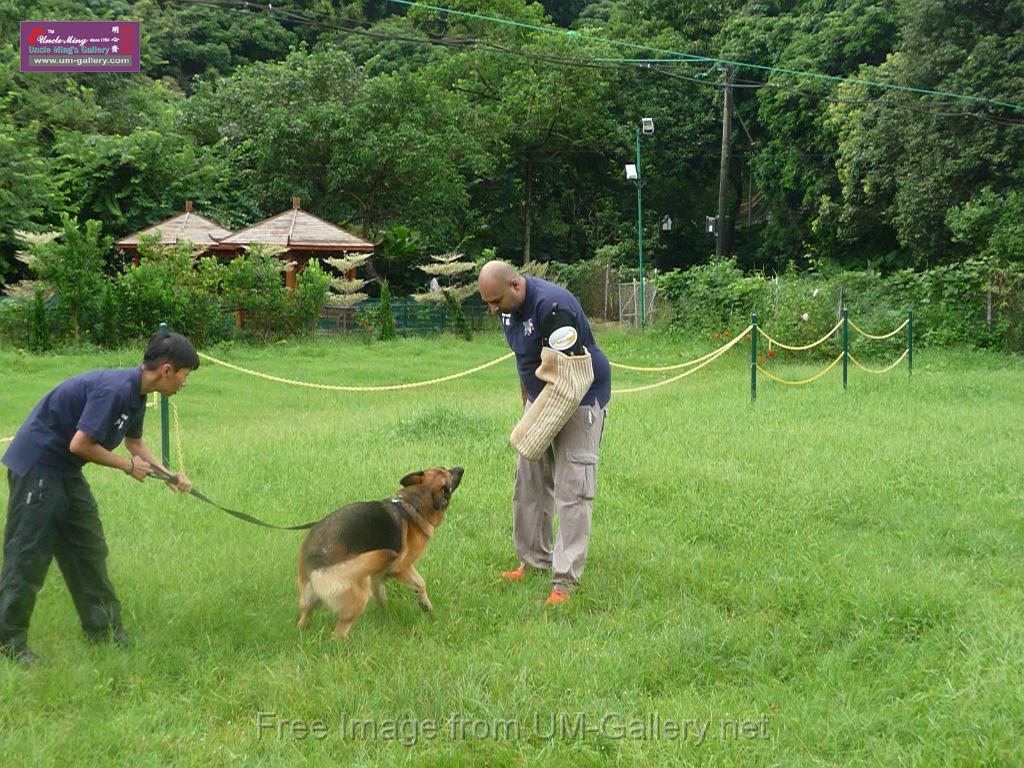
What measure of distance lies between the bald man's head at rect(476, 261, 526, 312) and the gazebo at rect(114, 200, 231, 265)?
20.8 m

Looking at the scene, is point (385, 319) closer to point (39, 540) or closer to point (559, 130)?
point (559, 130)

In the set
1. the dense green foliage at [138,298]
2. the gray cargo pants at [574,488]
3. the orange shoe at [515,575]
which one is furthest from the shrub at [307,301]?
the gray cargo pants at [574,488]

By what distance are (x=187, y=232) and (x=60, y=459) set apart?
74.2 feet

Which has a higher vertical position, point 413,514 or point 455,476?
point 455,476

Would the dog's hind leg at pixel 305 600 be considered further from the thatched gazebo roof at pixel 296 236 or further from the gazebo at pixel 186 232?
the gazebo at pixel 186 232

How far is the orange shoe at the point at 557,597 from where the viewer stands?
5.25m

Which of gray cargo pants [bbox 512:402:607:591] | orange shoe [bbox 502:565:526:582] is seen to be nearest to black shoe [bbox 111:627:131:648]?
orange shoe [bbox 502:565:526:582]

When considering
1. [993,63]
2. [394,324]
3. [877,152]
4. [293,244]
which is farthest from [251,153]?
[993,63]

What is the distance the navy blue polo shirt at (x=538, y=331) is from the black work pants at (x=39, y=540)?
2319 mm

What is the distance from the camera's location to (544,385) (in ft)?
18.2

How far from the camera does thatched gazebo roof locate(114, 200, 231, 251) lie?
Result: 2471 centimetres

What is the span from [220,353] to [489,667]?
15587 mm

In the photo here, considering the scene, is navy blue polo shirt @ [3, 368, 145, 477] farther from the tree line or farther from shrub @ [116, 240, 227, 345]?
shrub @ [116, 240, 227, 345]

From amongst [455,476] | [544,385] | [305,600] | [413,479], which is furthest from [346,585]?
[544,385]
